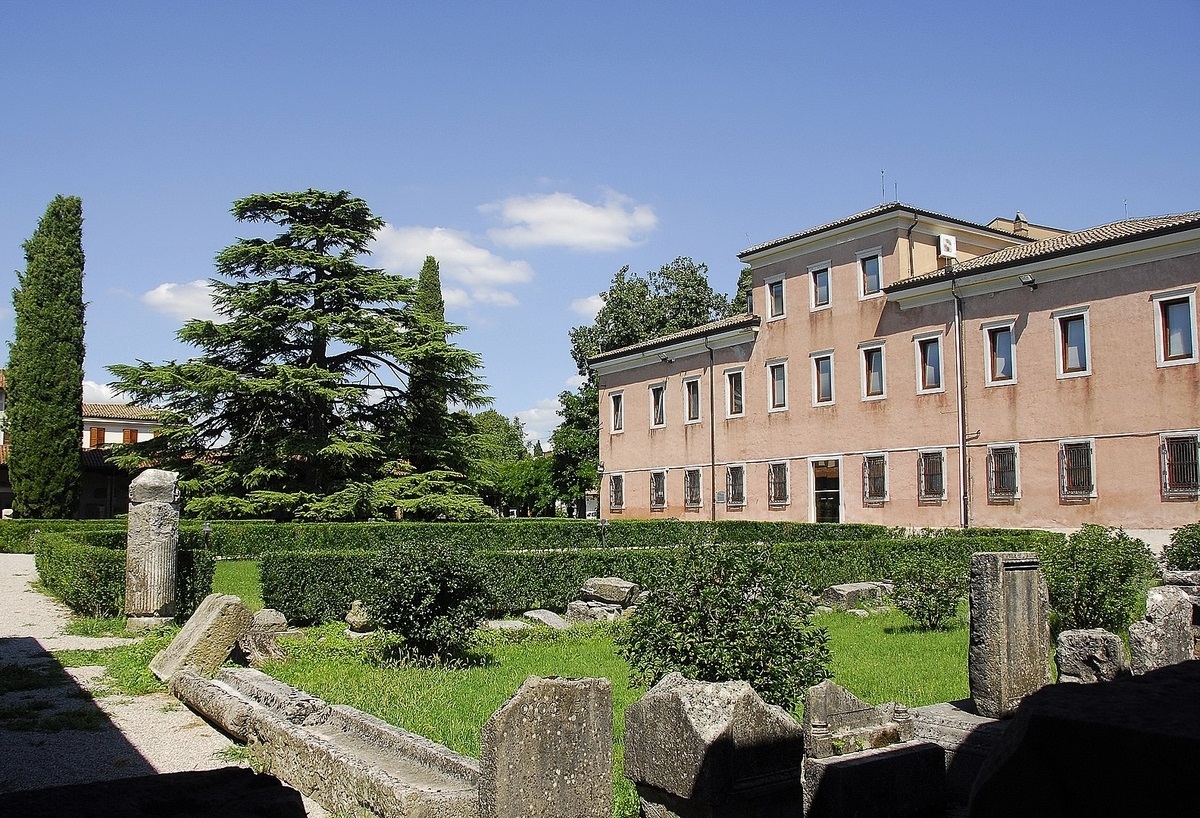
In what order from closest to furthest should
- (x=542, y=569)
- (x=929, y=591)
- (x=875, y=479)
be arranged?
(x=929, y=591) → (x=542, y=569) → (x=875, y=479)

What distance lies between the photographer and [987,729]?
19.8 feet

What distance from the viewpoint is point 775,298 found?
114 ft

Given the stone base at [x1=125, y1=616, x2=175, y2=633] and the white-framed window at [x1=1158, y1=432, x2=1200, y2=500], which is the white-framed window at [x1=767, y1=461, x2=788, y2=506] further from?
→ the stone base at [x1=125, y1=616, x2=175, y2=633]

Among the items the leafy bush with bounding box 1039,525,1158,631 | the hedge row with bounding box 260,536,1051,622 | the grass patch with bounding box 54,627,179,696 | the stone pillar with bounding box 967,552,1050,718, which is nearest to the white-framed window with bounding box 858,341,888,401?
the hedge row with bounding box 260,536,1051,622

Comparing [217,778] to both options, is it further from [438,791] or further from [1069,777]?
[438,791]

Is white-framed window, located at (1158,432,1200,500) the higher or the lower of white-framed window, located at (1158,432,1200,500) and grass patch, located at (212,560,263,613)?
the higher

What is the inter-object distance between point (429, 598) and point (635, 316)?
4251 cm

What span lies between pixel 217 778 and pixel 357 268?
35066mm

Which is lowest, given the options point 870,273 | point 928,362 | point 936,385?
point 936,385

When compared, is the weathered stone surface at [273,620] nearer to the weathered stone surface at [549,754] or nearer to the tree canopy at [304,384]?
the weathered stone surface at [549,754]

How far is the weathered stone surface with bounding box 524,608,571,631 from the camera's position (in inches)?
586

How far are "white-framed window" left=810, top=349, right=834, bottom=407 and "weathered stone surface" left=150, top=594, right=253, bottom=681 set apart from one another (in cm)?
2512

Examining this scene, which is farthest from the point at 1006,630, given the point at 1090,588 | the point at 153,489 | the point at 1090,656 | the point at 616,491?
the point at 616,491

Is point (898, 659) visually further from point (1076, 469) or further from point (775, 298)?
point (775, 298)
